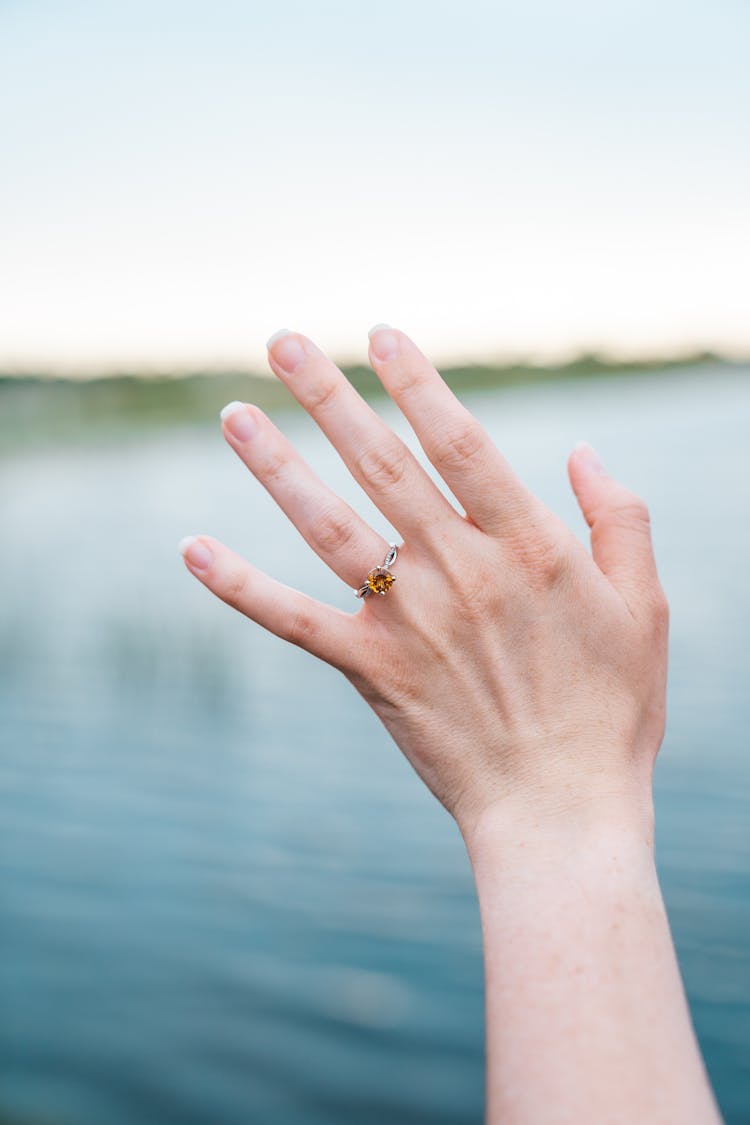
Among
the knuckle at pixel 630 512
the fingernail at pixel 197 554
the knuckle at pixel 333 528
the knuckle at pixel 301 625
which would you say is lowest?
the knuckle at pixel 301 625

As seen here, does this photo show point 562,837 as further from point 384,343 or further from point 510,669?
point 384,343

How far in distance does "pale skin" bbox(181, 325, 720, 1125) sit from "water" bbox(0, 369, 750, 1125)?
256 centimetres

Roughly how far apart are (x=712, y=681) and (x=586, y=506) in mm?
6324

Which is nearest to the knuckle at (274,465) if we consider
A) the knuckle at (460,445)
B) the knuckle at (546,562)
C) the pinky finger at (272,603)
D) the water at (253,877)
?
the pinky finger at (272,603)

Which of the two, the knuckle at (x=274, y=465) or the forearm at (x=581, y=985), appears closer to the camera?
the forearm at (x=581, y=985)

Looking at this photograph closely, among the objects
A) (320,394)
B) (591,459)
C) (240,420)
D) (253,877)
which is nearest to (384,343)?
(320,394)

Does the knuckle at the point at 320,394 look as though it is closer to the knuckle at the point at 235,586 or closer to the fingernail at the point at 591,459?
the knuckle at the point at 235,586

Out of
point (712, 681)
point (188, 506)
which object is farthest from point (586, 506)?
point (188, 506)

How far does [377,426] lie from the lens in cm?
146

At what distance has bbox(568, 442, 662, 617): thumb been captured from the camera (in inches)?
59.1

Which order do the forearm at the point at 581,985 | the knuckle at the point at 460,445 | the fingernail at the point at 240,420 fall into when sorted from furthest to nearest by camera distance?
the fingernail at the point at 240,420 → the knuckle at the point at 460,445 → the forearm at the point at 581,985

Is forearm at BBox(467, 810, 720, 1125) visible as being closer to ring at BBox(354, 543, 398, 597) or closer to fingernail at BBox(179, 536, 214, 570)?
ring at BBox(354, 543, 398, 597)

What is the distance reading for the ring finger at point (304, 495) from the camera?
4.90 ft

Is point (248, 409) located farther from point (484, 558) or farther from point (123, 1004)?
point (123, 1004)
